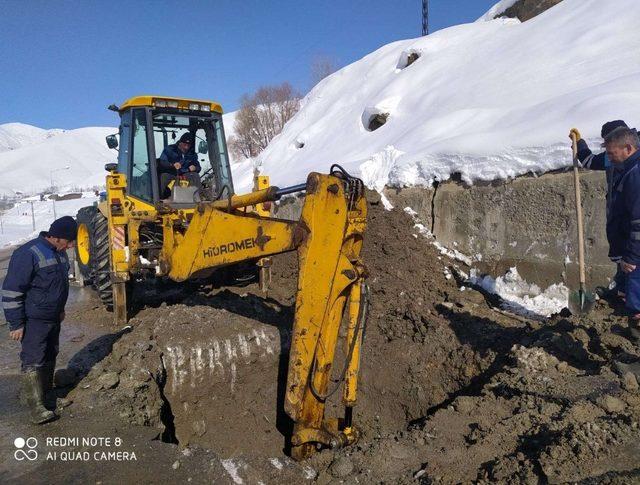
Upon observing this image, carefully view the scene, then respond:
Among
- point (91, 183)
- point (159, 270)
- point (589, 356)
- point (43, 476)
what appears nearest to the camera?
point (43, 476)

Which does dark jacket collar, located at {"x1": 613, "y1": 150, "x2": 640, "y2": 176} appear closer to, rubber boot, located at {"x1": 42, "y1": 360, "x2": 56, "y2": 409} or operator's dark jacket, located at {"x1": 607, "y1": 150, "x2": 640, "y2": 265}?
operator's dark jacket, located at {"x1": 607, "y1": 150, "x2": 640, "y2": 265}

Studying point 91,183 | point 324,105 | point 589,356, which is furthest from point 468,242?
point 91,183

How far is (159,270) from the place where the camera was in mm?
5402

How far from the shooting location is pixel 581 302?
4.50 meters

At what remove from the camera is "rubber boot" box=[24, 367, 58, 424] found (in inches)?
158

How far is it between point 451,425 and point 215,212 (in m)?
2.64

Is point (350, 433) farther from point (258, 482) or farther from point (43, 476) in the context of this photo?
point (43, 476)

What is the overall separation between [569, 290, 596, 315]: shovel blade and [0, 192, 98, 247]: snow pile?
23.4 m

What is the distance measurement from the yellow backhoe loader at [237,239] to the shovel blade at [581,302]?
7.26 feet

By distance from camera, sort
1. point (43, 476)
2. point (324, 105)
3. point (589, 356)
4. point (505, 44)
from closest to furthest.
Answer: point (43, 476), point (589, 356), point (505, 44), point (324, 105)

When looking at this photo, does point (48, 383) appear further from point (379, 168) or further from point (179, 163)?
point (379, 168)

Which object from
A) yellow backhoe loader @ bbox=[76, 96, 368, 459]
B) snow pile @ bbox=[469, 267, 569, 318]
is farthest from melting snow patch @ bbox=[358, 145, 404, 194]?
snow pile @ bbox=[469, 267, 569, 318]

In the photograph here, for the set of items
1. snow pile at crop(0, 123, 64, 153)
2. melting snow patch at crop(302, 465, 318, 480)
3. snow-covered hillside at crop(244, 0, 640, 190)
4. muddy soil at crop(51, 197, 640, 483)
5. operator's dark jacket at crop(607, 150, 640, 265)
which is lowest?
melting snow patch at crop(302, 465, 318, 480)

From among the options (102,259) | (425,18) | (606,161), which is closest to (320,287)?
(606,161)
